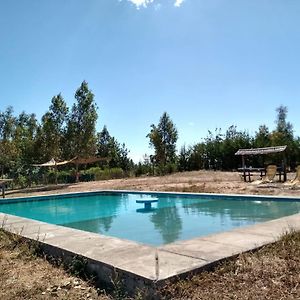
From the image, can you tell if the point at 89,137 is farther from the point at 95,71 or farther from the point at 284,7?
the point at 284,7

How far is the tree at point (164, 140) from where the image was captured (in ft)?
→ 109

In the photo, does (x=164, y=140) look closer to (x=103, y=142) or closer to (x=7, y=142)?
(x=103, y=142)

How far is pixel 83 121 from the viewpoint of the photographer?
2706 cm

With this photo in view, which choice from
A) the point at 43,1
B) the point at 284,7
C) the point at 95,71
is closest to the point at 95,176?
the point at 95,71

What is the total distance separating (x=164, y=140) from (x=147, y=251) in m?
29.3

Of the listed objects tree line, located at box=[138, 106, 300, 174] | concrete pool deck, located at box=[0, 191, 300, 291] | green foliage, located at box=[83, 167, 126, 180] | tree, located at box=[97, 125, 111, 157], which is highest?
tree, located at box=[97, 125, 111, 157]

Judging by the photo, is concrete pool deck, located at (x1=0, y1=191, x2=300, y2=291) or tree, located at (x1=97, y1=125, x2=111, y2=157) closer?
→ concrete pool deck, located at (x1=0, y1=191, x2=300, y2=291)

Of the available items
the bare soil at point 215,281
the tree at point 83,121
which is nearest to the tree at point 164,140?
the tree at point 83,121

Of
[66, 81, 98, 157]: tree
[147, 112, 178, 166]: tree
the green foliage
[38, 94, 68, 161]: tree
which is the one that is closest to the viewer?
[66, 81, 98, 157]: tree

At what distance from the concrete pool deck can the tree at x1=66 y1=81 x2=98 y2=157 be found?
20.9 m

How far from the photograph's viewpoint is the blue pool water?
8352 millimetres

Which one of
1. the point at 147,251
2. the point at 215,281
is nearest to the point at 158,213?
the point at 147,251

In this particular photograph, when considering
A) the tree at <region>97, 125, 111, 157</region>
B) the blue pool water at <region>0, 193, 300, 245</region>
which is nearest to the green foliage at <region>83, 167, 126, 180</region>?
the tree at <region>97, 125, 111, 157</region>

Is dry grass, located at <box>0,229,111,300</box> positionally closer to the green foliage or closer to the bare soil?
the bare soil
